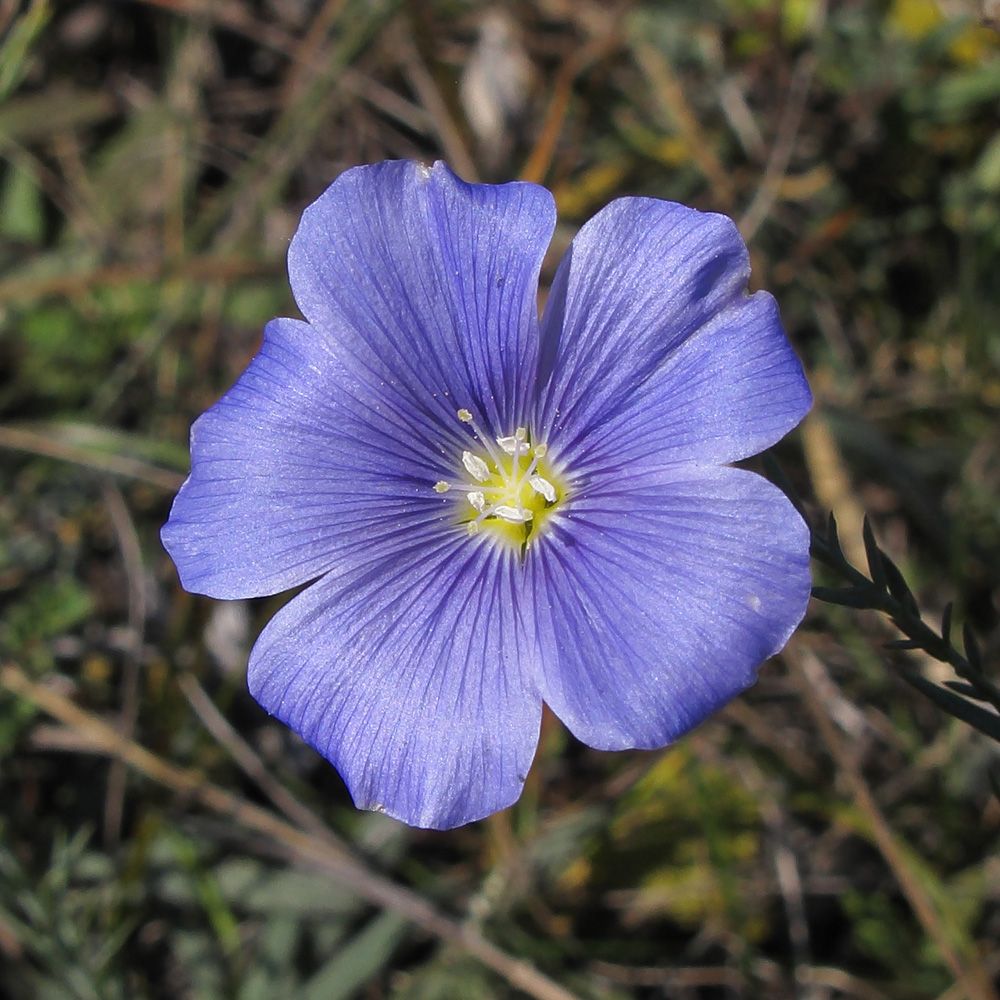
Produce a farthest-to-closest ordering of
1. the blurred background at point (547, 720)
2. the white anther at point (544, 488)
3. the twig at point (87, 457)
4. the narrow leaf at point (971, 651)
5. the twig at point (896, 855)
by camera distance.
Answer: the twig at point (87, 457) < the blurred background at point (547, 720) < the twig at point (896, 855) < the white anther at point (544, 488) < the narrow leaf at point (971, 651)

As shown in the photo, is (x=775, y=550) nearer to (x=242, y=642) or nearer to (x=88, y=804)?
(x=242, y=642)

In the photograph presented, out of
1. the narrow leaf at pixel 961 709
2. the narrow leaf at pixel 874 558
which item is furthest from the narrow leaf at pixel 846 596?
the narrow leaf at pixel 961 709

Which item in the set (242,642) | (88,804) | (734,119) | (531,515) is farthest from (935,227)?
(88,804)

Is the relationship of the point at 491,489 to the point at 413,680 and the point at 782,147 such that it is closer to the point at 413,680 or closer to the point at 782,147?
the point at 413,680

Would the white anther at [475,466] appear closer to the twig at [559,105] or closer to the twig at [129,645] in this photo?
the twig at [129,645]

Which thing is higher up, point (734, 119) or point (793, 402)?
point (793, 402)

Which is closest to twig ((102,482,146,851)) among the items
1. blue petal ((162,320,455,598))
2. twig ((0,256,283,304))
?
twig ((0,256,283,304))

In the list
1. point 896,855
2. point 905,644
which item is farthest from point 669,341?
point 896,855
